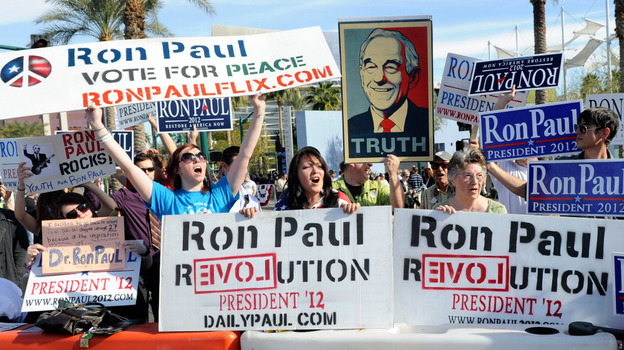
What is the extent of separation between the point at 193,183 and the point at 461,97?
4322 millimetres

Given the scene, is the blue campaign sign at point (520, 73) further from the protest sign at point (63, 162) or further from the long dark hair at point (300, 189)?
the protest sign at point (63, 162)

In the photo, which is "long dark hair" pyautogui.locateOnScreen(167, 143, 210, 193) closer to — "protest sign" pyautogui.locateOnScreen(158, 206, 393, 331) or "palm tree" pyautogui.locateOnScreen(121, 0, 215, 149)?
"protest sign" pyautogui.locateOnScreen(158, 206, 393, 331)

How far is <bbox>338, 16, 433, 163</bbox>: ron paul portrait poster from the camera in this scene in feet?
16.9

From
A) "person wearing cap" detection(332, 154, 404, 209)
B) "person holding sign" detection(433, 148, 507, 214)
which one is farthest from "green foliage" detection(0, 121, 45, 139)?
"person holding sign" detection(433, 148, 507, 214)

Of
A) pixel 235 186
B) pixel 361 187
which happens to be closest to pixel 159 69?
pixel 235 186

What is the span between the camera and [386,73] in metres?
5.20

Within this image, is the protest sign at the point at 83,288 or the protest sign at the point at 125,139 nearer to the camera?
the protest sign at the point at 83,288

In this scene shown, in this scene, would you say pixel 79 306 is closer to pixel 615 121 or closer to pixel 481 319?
pixel 481 319

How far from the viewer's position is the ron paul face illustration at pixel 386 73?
5160mm

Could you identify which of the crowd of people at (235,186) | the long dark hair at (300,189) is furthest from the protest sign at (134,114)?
the long dark hair at (300,189)

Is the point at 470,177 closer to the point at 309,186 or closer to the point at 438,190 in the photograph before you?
the point at 309,186

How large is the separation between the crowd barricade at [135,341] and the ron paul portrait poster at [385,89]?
191 centimetres

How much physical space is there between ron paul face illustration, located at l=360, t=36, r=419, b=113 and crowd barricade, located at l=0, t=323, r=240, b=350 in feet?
7.46

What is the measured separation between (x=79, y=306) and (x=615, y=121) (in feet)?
13.6
